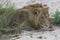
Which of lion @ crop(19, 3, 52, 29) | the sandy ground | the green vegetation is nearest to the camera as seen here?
the green vegetation

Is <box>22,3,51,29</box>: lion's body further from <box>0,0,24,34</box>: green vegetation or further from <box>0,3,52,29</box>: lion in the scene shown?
<box>0,0,24,34</box>: green vegetation

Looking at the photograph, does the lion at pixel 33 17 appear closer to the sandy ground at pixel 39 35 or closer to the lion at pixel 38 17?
the lion at pixel 38 17

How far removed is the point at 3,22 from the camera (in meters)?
5.07

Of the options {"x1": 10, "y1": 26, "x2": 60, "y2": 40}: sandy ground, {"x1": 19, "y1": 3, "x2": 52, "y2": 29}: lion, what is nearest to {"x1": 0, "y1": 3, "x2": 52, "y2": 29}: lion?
{"x1": 19, "y1": 3, "x2": 52, "y2": 29}: lion

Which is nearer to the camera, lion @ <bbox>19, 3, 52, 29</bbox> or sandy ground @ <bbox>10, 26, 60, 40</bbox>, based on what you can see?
sandy ground @ <bbox>10, 26, 60, 40</bbox>

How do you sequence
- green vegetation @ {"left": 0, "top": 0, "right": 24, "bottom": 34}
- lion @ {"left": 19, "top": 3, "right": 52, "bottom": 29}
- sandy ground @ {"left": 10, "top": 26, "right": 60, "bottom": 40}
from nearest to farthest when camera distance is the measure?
green vegetation @ {"left": 0, "top": 0, "right": 24, "bottom": 34}, sandy ground @ {"left": 10, "top": 26, "right": 60, "bottom": 40}, lion @ {"left": 19, "top": 3, "right": 52, "bottom": 29}

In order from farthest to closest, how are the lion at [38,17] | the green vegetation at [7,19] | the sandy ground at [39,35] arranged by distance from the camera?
1. the lion at [38,17]
2. the sandy ground at [39,35]
3. the green vegetation at [7,19]

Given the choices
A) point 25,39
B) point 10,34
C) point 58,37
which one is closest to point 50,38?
point 58,37

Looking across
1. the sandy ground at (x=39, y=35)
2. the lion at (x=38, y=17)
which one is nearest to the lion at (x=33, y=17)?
the lion at (x=38, y=17)

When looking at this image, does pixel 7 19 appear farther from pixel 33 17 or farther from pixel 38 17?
pixel 38 17

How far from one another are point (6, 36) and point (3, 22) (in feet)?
0.96

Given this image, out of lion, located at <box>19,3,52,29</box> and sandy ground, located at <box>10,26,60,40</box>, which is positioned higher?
lion, located at <box>19,3,52,29</box>

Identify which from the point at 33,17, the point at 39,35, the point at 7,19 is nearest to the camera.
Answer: the point at 7,19

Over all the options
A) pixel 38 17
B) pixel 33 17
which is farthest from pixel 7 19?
pixel 38 17
